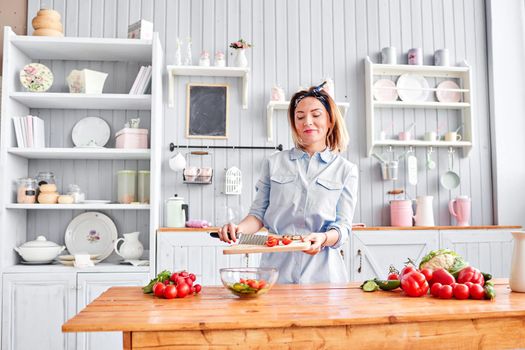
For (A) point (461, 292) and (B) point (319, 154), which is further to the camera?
(B) point (319, 154)

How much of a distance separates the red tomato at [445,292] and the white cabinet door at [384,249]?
1.98 meters

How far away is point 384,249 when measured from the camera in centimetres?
391

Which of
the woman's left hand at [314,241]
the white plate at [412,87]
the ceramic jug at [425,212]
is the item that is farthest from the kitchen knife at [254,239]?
the white plate at [412,87]

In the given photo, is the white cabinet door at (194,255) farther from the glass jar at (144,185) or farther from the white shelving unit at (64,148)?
the glass jar at (144,185)

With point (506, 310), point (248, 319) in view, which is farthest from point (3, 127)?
point (506, 310)

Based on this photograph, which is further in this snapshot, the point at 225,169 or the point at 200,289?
the point at 225,169

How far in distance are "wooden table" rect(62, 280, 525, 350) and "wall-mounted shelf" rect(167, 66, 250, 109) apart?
247cm

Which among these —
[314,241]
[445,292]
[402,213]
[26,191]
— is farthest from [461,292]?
[26,191]

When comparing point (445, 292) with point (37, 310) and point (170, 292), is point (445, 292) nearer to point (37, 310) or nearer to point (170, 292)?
point (170, 292)

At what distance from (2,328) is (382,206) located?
2.87 metres

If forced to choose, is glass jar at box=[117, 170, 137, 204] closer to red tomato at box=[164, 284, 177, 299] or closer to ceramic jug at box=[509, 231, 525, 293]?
red tomato at box=[164, 284, 177, 299]

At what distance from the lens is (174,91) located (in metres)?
4.20

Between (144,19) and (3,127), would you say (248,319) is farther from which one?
(144,19)

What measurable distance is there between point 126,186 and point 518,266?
2753 mm
